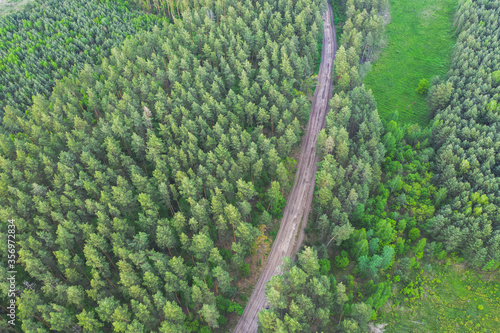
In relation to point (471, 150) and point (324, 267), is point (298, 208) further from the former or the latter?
point (471, 150)

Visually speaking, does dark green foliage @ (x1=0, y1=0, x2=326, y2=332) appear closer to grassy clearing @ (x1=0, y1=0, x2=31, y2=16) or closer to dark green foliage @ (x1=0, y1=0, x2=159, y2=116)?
dark green foliage @ (x1=0, y1=0, x2=159, y2=116)

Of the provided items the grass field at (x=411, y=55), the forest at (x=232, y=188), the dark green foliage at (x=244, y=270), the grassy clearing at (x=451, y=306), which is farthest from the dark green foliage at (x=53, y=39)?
the grassy clearing at (x=451, y=306)

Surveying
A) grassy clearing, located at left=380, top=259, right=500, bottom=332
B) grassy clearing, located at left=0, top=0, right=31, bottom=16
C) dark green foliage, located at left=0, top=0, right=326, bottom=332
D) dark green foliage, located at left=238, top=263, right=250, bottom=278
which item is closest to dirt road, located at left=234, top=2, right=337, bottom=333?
dark green foliage, located at left=238, top=263, right=250, bottom=278

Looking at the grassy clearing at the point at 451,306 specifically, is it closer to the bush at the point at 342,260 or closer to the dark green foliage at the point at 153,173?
the bush at the point at 342,260

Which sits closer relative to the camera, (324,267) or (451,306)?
(324,267)

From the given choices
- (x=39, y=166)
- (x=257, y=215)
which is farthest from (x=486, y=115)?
(x=39, y=166)

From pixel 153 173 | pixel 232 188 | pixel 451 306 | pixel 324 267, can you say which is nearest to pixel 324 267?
pixel 324 267
